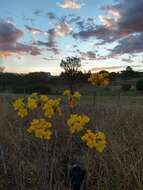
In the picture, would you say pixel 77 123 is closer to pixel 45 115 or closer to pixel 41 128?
pixel 41 128

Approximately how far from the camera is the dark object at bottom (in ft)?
10.4

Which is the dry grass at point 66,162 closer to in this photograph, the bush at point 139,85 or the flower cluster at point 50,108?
the flower cluster at point 50,108

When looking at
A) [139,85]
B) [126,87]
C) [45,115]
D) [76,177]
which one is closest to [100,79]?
[45,115]

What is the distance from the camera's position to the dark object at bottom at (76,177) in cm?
317

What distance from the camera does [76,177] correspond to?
3168mm

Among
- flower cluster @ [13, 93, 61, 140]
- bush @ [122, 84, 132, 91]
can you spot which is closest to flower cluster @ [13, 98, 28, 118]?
flower cluster @ [13, 93, 61, 140]

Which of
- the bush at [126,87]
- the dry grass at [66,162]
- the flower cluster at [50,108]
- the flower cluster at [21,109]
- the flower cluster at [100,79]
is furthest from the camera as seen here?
the bush at [126,87]

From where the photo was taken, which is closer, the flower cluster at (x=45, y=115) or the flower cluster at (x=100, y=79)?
the flower cluster at (x=45, y=115)

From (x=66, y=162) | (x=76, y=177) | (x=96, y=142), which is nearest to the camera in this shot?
(x=96, y=142)

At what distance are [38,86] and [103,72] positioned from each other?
58.8 ft

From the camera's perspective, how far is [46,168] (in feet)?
10.9

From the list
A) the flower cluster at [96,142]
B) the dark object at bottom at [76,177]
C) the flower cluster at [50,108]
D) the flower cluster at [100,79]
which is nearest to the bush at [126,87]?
the flower cluster at [100,79]

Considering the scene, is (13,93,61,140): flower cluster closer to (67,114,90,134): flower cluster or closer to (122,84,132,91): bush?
(67,114,90,134): flower cluster

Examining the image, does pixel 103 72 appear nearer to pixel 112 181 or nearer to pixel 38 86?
pixel 112 181
